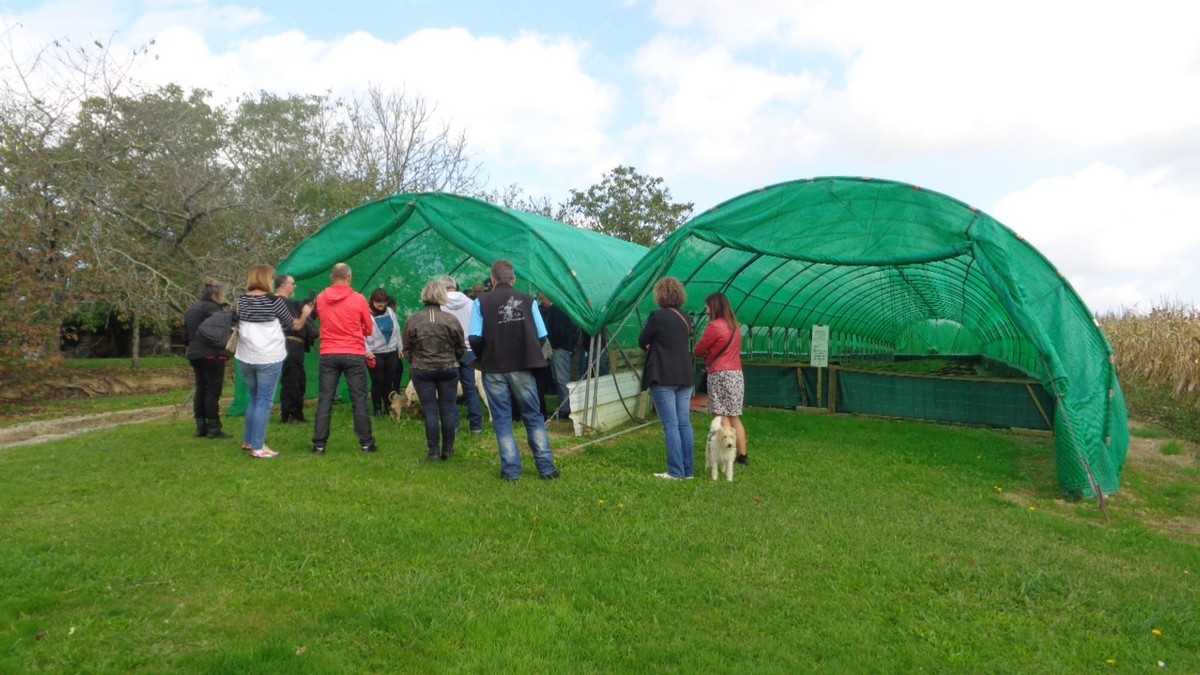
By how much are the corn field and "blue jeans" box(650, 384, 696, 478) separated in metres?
9.72

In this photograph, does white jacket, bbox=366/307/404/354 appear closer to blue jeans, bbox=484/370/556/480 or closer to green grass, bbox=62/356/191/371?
blue jeans, bbox=484/370/556/480

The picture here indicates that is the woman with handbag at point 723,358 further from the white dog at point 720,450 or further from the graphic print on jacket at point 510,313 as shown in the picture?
the graphic print on jacket at point 510,313

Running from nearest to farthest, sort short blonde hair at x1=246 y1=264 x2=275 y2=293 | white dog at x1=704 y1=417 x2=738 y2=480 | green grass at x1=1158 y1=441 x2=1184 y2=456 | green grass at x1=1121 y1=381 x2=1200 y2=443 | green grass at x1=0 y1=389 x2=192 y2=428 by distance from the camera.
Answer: white dog at x1=704 y1=417 x2=738 y2=480 < short blonde hair at x1=246 y1=264 x2=275 y2=293 < green grass at x1=1158 y1=441 x2=1184 y2=456 < green grass at x1=1121 y1=381 x2=1200 y2=443 < green grass at x1=0 y1=389 x2=192 y2=428

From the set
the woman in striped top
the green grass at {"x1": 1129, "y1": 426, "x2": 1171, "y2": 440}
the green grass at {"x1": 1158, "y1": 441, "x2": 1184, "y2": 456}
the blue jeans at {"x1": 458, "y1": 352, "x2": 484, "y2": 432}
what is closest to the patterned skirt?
the blue jeans at {"x1": 458, "y1": 352, "x2": 484, "y2": 432}

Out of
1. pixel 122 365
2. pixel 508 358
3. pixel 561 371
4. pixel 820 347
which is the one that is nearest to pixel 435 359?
pixel 508 358

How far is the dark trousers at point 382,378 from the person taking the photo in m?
9.80

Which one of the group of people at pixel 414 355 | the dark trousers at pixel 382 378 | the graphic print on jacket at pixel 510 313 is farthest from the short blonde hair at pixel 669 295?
the dark trousers at pixel 382 378

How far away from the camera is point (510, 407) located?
6.11 metres

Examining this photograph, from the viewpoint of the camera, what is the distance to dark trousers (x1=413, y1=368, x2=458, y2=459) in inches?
267

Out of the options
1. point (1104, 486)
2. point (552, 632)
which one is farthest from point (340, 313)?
point (1104, 486)

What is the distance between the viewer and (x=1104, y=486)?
6551 millimetres

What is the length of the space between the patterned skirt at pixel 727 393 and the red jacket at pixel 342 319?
3348mm

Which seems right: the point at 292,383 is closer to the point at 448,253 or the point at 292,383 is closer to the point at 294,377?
the point at 294,377

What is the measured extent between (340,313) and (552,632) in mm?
4528
